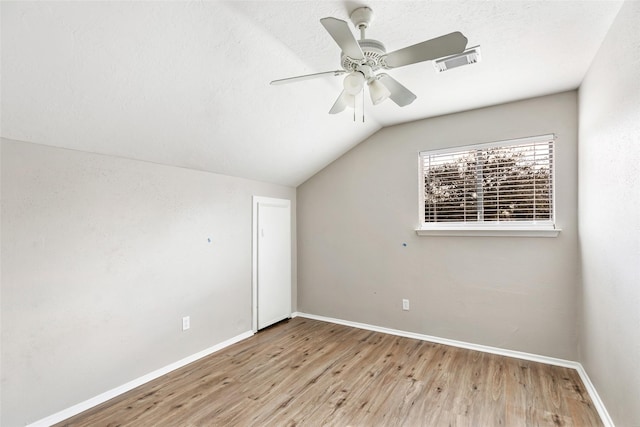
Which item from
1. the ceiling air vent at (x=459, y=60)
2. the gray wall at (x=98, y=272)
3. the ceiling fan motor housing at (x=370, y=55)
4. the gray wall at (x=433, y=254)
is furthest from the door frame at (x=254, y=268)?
the ceiling air vent at (x=459, y=60)

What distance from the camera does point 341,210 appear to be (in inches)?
165

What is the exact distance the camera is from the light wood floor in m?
2.17

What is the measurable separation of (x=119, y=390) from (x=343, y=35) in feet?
9.88

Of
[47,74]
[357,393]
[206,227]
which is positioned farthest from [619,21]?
[206,227]

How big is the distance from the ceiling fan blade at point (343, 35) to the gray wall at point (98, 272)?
2038 mm

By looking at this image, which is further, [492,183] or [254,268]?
[254,268]

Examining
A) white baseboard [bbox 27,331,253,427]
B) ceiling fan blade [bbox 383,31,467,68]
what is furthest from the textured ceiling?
white baseboard [bbox 27,331,253,427]

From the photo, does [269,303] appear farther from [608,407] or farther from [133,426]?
[608,407]

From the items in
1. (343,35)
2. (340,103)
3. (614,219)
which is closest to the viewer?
(343,35)

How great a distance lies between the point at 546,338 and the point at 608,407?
3.12 feet

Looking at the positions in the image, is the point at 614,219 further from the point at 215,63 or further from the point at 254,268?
the point at 254,268

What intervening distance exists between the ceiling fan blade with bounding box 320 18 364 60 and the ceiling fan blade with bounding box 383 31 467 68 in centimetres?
19

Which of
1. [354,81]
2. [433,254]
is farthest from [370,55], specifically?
[433,254]

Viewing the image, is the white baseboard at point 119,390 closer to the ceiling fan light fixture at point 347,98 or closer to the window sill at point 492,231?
the window sill at point 492,231
